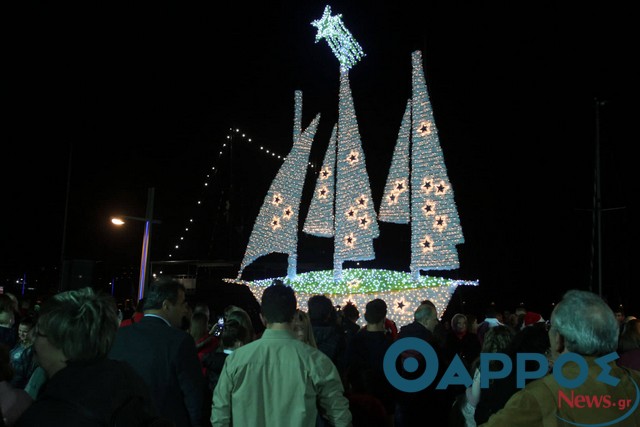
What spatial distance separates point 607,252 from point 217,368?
95.0 ft

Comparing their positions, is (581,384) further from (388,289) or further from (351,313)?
(388,289)

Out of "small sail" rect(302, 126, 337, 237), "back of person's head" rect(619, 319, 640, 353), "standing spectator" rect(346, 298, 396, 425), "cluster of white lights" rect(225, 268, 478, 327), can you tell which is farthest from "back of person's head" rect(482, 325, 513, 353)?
"small sail" rect(302, 126, 337, 237)

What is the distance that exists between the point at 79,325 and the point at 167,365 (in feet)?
5.22

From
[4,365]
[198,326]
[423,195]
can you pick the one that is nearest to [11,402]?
[4,365]

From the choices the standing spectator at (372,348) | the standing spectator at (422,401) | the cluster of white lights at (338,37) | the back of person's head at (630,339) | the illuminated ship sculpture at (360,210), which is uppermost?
the cluster of white lights at (338,37)

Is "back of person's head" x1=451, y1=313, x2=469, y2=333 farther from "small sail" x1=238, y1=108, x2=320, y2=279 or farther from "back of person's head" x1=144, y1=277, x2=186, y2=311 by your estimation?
"small sail" x1=238, y1=108, x2=320, y2=279

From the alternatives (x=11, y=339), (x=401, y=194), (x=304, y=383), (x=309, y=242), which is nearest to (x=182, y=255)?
(x=309, y=242)

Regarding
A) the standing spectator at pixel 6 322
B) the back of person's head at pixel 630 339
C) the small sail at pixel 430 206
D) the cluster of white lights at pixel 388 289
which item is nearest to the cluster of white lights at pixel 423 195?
the small sail at pixel 430 206

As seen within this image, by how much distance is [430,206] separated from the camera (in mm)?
17047

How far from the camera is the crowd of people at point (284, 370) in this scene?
7.27ft

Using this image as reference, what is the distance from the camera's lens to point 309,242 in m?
33.9

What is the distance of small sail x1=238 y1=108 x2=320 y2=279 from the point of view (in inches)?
782

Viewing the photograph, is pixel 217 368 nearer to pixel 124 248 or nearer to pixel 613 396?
pixel 613 396

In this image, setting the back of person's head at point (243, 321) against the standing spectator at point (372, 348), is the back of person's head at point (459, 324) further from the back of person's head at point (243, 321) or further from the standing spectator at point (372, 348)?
the back of person's head at point (243, 321)
